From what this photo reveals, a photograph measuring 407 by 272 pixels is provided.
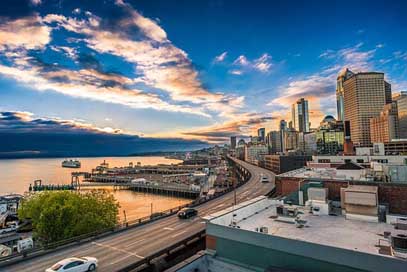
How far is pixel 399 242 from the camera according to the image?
11875 mm

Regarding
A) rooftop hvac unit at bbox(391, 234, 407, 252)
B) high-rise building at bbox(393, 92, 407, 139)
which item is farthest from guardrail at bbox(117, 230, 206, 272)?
high-rise building at bbox(393, 92, 407, 139)

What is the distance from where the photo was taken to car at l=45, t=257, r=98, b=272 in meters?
15.3

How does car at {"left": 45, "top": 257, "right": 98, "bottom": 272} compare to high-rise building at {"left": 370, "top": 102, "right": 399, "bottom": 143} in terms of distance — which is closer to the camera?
car at {"left": 45, "top": 257, "right": 98, "bottom": 272}

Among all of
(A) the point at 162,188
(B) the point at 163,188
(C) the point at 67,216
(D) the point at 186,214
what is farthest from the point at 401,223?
(A) the point at 162,188

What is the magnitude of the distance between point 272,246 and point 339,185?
47.2 feet

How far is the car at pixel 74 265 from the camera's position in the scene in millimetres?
15283

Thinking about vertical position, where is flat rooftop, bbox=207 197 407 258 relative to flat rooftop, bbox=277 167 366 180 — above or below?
below

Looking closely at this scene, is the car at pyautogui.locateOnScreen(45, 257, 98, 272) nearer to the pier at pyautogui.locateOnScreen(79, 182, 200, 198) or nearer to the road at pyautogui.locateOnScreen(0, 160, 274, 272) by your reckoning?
the road at pyautogui.locateOnScreen(0, 160, 274, 272)

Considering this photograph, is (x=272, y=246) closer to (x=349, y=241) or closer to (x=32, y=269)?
(x=349, y=241)

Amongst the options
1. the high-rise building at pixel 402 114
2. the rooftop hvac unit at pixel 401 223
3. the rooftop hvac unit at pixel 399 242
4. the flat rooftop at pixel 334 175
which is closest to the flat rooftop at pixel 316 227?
the rooftop hvac unit at pixel 401 223

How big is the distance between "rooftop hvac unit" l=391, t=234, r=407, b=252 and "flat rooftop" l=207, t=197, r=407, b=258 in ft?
2.75

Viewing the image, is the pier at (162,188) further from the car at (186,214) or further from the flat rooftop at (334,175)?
the flat rooftop at (334,175)

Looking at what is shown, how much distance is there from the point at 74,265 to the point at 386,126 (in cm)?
21235

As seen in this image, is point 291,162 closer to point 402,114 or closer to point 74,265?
point 74,265
